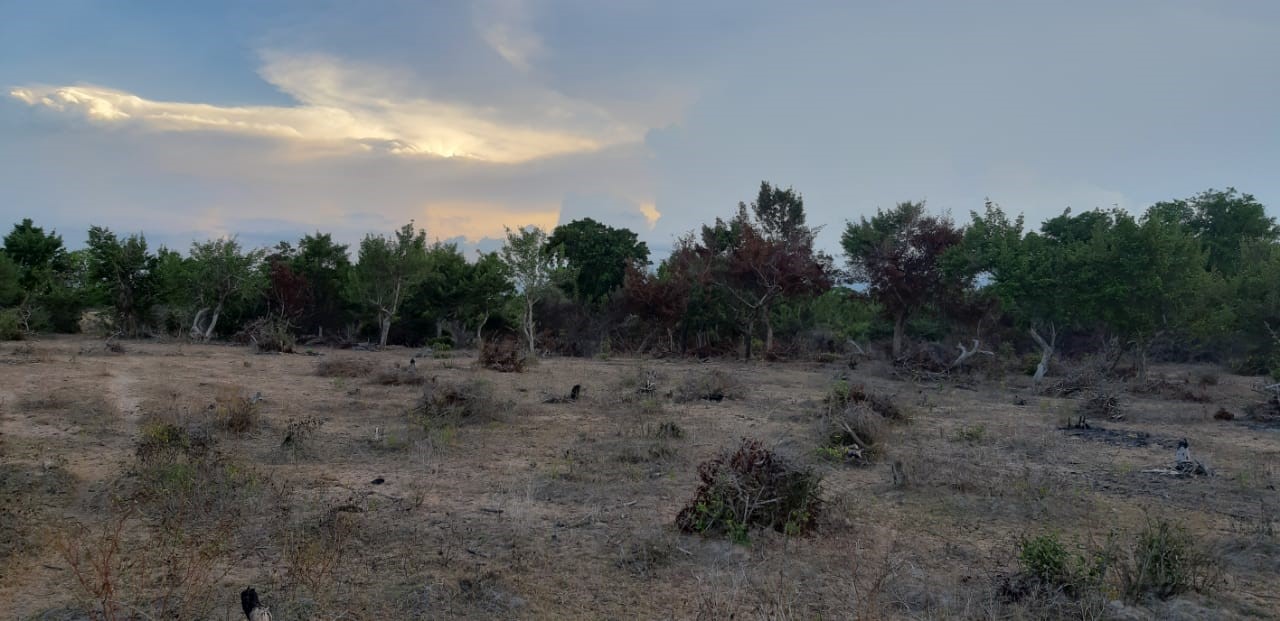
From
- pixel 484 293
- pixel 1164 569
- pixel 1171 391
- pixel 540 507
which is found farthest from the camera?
pixel 484 293

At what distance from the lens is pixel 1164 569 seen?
16.1 feet

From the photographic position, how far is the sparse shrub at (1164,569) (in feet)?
16.0

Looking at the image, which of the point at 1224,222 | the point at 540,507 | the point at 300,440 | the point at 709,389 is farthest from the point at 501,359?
the point at 1224,222

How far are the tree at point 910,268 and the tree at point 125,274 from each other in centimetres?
2877

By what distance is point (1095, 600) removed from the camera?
14.9 ft

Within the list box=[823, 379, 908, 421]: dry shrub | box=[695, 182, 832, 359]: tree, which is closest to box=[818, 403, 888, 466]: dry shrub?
box=[823, 379, 908, 421]: dry shrub

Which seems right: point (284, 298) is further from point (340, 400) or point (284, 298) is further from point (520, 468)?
point (520, 468)

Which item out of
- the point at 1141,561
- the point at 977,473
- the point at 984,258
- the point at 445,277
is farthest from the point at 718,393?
the point at 445,277

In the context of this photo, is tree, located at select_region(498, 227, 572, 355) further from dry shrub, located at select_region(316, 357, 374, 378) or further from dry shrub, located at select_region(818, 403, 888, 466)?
dry shrub, located at select_region(818, 403, 888, 466)

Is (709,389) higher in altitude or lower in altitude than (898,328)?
lower

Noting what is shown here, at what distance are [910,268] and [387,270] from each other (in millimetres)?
20904

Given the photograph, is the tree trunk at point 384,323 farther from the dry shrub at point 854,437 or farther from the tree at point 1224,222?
the tree at point 1224,222

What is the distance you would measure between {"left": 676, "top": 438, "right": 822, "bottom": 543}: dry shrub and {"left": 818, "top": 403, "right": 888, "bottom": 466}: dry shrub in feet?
8.78

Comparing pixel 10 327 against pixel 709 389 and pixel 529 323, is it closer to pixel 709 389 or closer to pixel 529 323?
pixel 529 323
